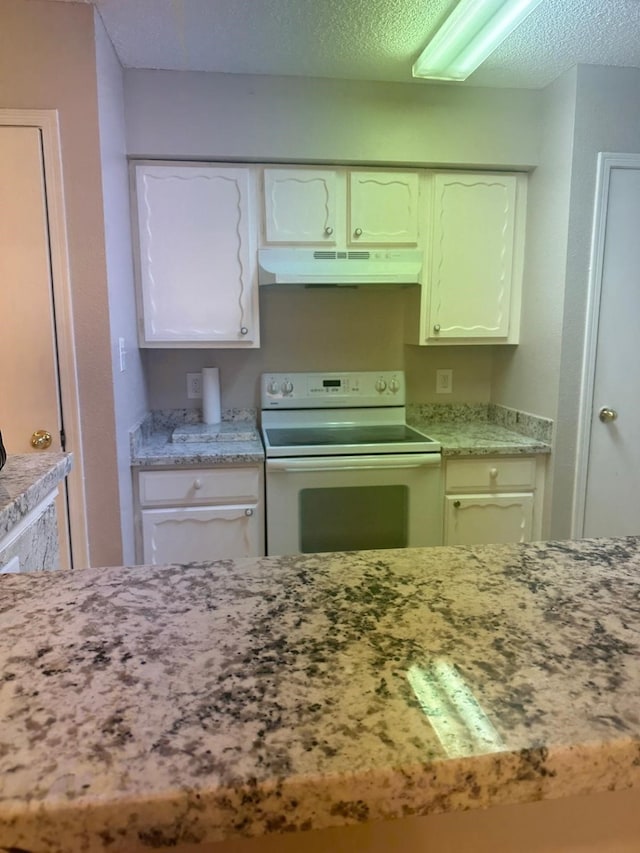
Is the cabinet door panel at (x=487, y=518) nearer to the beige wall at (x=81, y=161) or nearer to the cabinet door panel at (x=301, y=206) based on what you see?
the cabinet door panel at (x=301, y=206)

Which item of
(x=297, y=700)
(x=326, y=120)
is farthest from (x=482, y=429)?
(x=297, y=700)

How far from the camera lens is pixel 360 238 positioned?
2479 mm

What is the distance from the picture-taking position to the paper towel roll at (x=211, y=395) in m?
2.63

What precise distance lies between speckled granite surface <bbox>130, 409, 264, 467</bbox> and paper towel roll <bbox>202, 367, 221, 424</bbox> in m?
0.05

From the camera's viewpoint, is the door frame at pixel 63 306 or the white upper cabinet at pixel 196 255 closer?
the door frame at pixel 63 306

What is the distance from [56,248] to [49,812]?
1.94 m

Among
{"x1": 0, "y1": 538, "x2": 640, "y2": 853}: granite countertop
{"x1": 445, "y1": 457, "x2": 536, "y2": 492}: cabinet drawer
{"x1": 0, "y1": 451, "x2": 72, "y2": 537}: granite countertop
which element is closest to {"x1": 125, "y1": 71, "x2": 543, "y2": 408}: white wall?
{"x1": 445, "y1": 457, "x2": 536, "y2": 492}: cabinet drawer

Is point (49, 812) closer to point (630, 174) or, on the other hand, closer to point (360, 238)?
point (360, 238)

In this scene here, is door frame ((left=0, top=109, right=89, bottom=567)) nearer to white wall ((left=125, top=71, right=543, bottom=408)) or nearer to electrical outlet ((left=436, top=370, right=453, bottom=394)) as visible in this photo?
white wall ((left=125, top=71, right=543, bottom=408))

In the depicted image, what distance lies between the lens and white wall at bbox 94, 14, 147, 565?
1936 millimetres

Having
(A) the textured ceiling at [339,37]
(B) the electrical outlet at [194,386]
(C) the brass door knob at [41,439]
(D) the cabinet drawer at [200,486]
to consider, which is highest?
(A) the textured ceiling at [339,37]

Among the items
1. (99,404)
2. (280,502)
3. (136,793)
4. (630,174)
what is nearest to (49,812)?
(136,793)

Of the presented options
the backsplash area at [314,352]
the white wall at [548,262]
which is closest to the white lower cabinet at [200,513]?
the backsplash area at [314,352]

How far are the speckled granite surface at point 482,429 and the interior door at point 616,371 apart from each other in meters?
0.23
